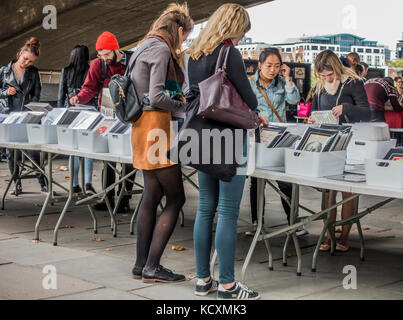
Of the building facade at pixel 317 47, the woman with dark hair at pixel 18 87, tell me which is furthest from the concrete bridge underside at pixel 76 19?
the woman with dark hair at pixel 18 87

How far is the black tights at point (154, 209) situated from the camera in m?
4.25

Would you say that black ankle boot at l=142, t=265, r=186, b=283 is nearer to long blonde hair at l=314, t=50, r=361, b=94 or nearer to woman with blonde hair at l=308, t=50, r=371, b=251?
woman with blonde hair at l=308, t=50, r=371, b=251

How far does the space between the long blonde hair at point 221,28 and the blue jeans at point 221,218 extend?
0.75 m

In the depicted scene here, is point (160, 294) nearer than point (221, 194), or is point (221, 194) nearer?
point (221, 194)

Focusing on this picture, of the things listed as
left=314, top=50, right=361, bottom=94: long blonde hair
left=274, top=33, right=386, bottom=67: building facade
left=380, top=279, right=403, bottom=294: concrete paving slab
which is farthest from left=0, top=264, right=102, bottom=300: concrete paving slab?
left=274, top=33, right=386, bottom=67: building facade

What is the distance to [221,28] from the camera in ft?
12.3

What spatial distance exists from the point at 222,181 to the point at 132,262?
1.52 meters

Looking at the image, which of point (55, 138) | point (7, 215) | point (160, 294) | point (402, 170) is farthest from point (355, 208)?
point (7, 215)

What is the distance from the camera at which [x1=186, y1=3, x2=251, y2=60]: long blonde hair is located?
3730mm

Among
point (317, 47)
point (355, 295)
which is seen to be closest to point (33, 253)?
point (355, 295)
